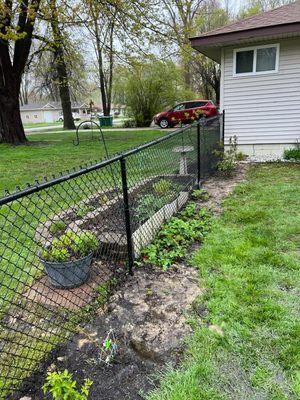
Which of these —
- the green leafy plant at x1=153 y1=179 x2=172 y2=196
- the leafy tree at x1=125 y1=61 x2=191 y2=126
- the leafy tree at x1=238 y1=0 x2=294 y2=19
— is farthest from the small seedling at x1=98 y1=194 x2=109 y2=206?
the leafy tree at x1=238 y1=0 x2=294 y2=19

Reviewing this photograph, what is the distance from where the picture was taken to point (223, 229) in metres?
3.72

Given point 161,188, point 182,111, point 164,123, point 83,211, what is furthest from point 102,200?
point 164,123

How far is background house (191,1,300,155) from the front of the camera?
271 inches

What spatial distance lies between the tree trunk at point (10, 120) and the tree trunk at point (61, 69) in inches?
101

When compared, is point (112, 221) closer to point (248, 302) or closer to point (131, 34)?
point (248, 302)

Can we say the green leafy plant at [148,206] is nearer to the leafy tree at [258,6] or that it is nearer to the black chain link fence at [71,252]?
the black chain link fence at [71,252]

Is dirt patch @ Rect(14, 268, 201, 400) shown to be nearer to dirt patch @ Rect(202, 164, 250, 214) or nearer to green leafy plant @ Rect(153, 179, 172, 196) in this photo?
green leafy plant @ Rect(153, 179, 172, 196)

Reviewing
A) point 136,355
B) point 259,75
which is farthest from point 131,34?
point 136,355

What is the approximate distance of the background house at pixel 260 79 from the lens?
689 cm

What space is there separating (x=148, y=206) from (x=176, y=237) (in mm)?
544

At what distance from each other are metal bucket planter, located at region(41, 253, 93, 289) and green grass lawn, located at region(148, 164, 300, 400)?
3.43ft

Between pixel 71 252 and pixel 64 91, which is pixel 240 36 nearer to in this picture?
pixel 71 252

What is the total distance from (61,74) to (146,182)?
15282 millimetres

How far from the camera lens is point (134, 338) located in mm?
2100
